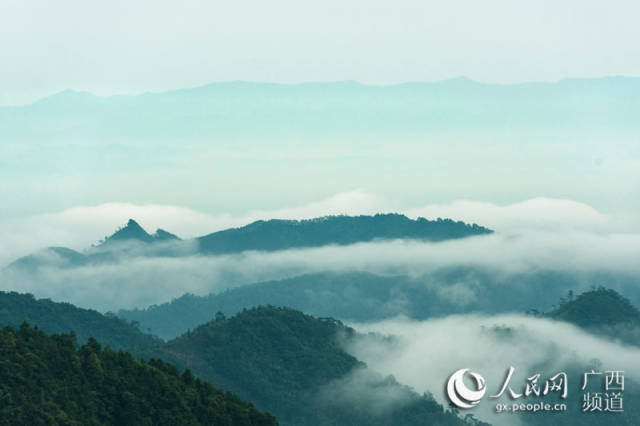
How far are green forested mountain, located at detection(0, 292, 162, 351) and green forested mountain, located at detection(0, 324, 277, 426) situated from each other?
59415 millimetres

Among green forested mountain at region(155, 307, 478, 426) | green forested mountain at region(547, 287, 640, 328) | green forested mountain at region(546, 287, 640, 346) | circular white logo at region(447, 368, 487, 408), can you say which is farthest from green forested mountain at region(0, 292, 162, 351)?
green forested mountain at region(546, 287, 640, 346)

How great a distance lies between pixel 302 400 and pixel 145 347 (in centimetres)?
2248

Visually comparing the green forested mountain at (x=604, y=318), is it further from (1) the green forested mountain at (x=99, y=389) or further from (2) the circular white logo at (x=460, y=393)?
(1) the green forested mountain at (x=99, y=389)

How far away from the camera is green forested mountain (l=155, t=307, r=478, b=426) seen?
5694 inches

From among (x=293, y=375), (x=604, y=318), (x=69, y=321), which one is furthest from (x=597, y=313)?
(x=69, y=321)

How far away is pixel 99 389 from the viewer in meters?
94.1

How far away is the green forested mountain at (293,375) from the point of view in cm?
14462

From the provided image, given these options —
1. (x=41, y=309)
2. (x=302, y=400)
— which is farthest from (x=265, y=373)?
(x=41, y=309)

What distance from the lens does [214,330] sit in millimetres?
152625

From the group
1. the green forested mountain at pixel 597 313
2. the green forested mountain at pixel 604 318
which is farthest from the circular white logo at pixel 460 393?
the green forested mountain at pixel 597 313

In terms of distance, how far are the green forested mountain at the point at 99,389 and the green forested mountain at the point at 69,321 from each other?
195 feet

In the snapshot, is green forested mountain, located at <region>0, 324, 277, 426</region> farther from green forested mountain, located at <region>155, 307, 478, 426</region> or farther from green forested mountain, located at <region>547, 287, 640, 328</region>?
green forested mountain, located at <region>547, 287, 640, 328</region>

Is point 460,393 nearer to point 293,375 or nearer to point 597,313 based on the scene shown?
point 293,375

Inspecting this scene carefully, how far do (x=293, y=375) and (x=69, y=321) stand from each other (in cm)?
3363
